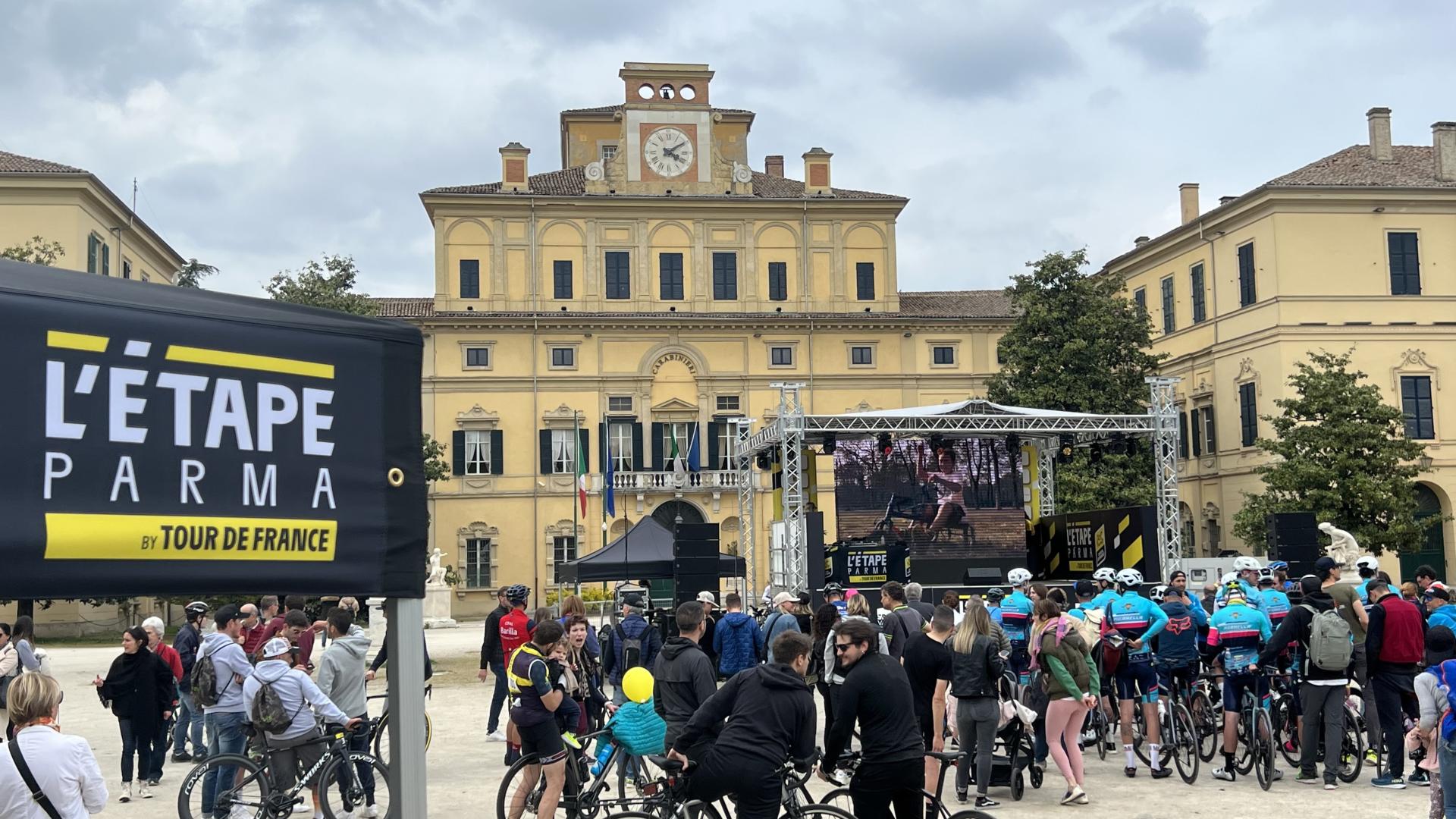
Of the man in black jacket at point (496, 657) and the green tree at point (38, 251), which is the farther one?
the green tree at point (38, 251)

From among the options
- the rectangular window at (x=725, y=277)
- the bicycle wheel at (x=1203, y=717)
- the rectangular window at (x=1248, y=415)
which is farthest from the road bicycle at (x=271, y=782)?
the rectangular window at (x=725, y=277)

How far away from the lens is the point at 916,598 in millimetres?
13758

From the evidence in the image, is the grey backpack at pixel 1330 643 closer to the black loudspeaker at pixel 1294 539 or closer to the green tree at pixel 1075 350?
the black loudspeaker at pixel 1294 539

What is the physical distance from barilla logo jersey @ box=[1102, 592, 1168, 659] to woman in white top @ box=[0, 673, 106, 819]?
363 inches

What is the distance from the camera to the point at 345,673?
33.1 feet

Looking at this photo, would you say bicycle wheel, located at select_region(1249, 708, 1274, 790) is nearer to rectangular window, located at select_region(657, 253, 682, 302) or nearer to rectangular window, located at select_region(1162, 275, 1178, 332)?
rectangular window, located at select_region(1162, 275, 1178, 332)

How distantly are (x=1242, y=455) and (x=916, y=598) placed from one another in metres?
33.9

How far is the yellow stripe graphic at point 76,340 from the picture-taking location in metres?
3.33

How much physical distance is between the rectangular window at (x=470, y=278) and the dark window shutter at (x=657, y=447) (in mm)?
8331

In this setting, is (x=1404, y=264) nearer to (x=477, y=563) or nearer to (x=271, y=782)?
(x=477, y=563)

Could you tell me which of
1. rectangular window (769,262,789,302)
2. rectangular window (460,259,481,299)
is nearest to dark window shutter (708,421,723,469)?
rectangular window (769,262,789,302)

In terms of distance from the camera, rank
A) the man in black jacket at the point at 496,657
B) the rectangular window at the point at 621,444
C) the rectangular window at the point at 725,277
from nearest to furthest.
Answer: the man in black jacket at the point at 496,657 < the rectangular window at the point at 621,444 < the rectangular window at the point at 725,277

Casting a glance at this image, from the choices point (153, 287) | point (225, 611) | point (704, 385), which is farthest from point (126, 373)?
point (704, 385)

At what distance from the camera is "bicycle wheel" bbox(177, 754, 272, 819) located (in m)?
9.02
